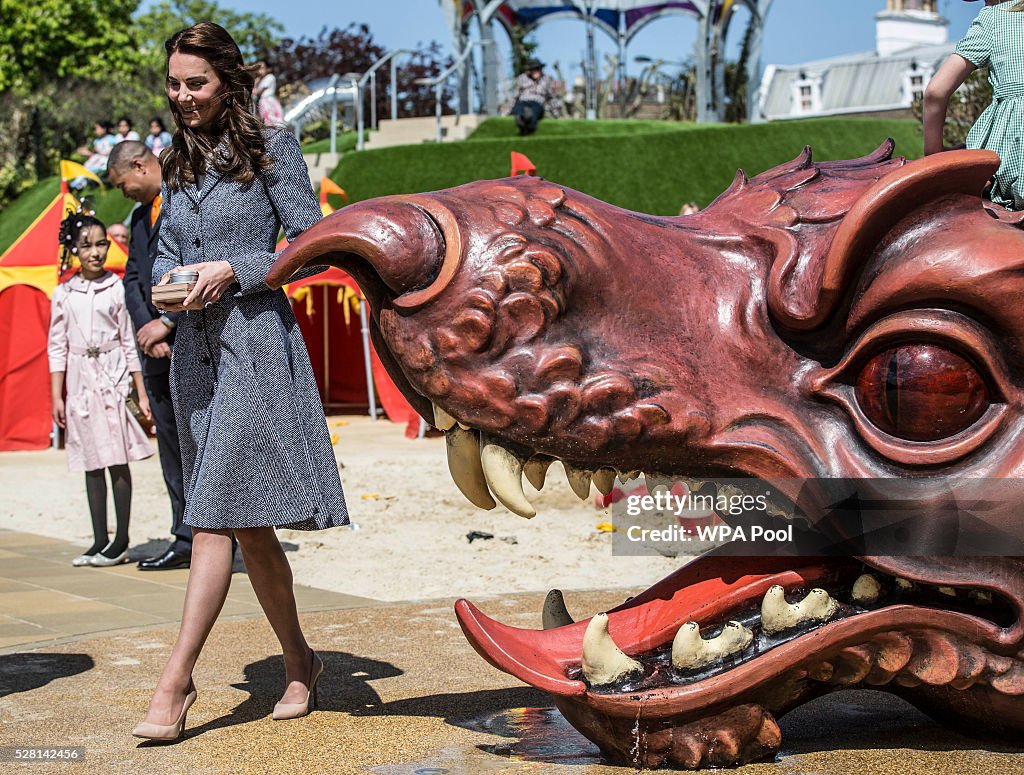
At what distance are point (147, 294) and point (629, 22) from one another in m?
26.2

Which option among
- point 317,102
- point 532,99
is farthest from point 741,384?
point 317,102

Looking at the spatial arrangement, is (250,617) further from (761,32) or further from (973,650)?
(761,32)

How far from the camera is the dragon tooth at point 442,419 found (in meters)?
2.51

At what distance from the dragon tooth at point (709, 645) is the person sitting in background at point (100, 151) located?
68.6ft

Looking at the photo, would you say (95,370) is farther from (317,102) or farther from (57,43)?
(57,43)

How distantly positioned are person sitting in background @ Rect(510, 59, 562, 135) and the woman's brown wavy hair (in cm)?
2016

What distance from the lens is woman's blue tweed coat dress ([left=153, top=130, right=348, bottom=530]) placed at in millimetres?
3326

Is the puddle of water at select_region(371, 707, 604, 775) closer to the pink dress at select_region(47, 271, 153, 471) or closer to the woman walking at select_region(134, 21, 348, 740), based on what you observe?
the woman walking at select_region(134, 21, 348, 740)

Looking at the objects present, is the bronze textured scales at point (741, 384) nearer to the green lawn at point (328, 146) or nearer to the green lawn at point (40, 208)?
the green lawn at point (40, 208)

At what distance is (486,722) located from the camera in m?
3.33

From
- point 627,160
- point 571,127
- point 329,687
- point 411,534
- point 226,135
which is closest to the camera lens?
point 226,135

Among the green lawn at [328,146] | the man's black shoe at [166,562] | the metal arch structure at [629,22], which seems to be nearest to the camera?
the man's black shoe at [166,562]

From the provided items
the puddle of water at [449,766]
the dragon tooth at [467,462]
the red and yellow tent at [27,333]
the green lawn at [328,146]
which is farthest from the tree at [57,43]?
the dragon tooth at [467,462]

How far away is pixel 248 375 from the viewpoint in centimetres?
340
